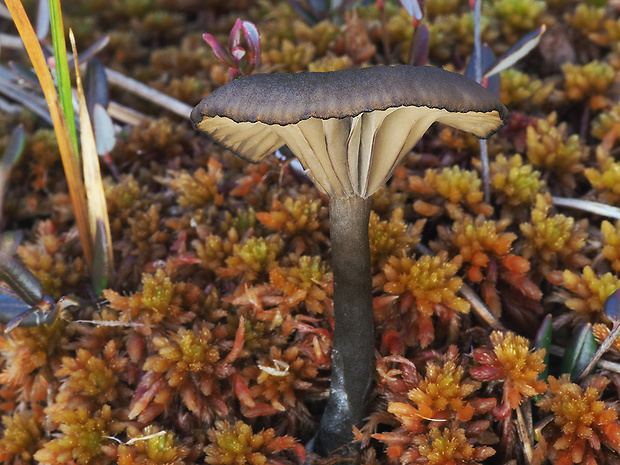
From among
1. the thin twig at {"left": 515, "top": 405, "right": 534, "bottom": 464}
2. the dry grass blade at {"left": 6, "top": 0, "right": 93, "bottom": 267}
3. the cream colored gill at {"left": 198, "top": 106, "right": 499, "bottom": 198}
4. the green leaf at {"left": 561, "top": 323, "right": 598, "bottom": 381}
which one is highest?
the dry grass blade at {"left": 6, "top": 0, "right": 93, "bottom": 267}

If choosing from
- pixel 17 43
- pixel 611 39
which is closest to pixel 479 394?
pixel 611 39

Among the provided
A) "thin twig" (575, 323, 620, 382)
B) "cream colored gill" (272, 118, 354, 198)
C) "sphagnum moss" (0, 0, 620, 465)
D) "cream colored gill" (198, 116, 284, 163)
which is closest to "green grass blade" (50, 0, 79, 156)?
"sphagnum moss" (0, 0, 620, 465)

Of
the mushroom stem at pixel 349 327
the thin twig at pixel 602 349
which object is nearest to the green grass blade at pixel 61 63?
the mushroom stem at pixel 349 327

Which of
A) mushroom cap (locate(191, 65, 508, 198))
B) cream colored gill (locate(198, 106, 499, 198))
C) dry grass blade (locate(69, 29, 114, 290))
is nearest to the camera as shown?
mushroom cap (locate(191, 65, 508, 198))

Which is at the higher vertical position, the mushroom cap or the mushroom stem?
the mushroom cap

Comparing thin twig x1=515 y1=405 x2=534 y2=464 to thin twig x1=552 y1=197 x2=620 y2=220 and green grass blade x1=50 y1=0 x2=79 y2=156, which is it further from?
green grass blade x1=50 y1=0 x2=79 y2=156

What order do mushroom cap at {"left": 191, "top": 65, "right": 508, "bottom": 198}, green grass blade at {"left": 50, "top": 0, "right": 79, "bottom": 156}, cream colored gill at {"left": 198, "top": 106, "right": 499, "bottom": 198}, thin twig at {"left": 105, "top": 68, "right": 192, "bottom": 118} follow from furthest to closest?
thin twig at {"left": 105, "top": 68, "right": 192, "bottom": 118}, green grass blade at {"left": 50, "top": 0, "right": 79, "bottom": 156}, cream colored gill at {"left": 198, "top": 106, "right": 499, "bottom": 198}, mushroom cap at {"left": 191, "top": 65, "right": 508, "bottom": 198}
